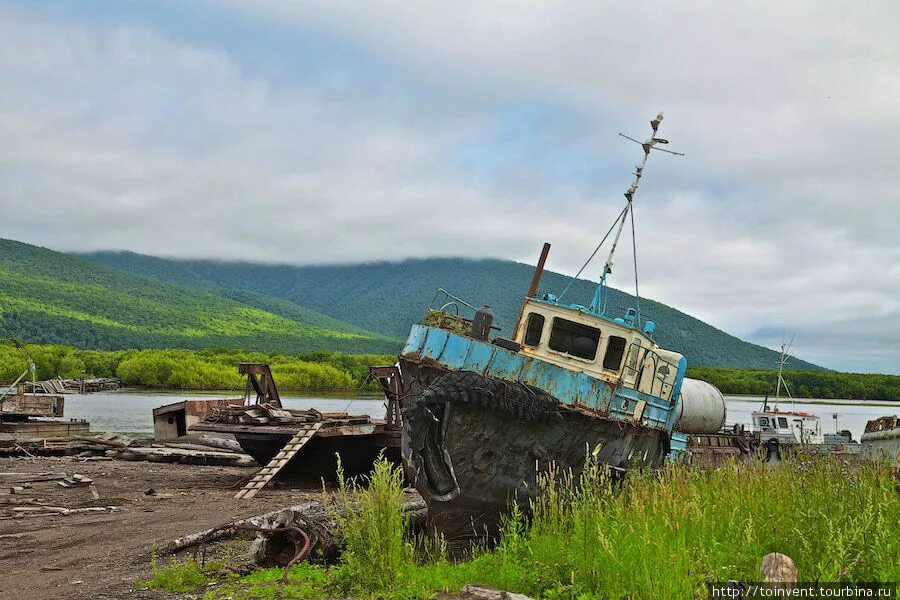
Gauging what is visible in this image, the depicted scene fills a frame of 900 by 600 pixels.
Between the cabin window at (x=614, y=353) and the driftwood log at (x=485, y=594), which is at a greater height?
the cabin window at (x=614, y=353)

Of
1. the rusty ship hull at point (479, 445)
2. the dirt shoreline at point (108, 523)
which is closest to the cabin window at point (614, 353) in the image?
the rusty ship hull at point (479, 445)

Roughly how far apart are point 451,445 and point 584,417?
2583 millimetres

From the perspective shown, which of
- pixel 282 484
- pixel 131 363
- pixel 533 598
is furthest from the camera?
pixel 131 363

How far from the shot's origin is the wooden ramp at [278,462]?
15.9 metres

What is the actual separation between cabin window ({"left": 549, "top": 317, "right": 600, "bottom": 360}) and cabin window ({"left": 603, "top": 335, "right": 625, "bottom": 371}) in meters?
0.22

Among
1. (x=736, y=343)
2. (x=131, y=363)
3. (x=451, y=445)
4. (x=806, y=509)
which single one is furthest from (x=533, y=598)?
(x=736, y=343)

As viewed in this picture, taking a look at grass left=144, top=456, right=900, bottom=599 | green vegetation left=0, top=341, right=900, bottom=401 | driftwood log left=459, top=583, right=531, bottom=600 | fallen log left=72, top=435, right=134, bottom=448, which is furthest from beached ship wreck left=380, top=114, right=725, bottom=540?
green vegetation left=0, top=341, right=900, bottom=401

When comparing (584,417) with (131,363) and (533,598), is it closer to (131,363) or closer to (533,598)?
(533,598)

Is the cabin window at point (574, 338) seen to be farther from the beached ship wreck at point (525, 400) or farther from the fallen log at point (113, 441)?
the fallen log at point (113, 441)

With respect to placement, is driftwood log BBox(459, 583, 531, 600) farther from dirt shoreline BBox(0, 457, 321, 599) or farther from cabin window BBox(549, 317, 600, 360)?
cabin window BBox(549, 317, 600, 360)

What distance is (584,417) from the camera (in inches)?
472

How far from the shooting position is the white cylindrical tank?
21.5 metres

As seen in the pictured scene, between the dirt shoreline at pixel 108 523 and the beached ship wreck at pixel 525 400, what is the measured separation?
3.55 metres

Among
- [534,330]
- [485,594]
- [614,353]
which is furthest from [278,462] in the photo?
[485,594]
